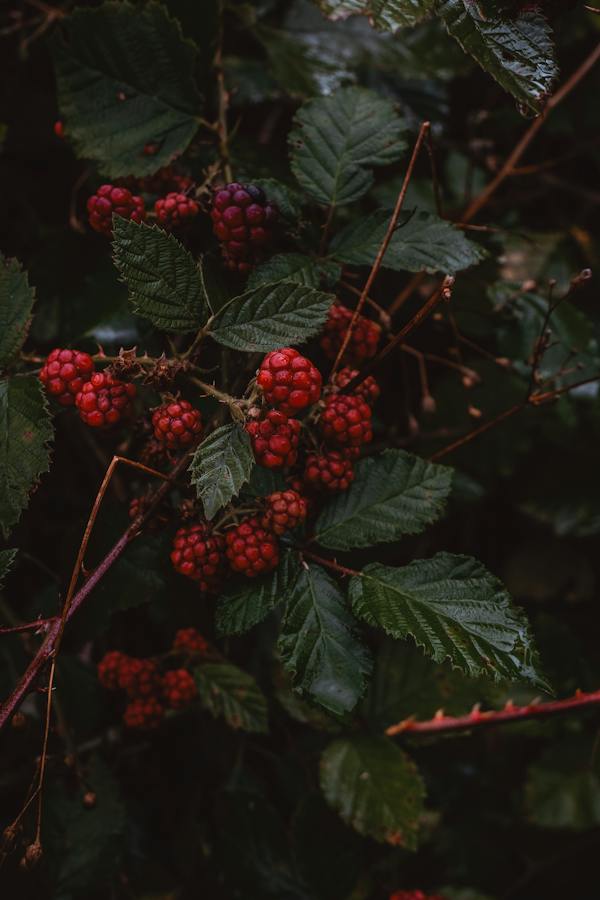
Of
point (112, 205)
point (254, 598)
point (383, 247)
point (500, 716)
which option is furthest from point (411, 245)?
point (500, 716)

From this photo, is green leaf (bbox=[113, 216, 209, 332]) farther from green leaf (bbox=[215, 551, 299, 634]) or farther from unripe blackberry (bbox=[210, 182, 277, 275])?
green leaf (bbox=[215, 551, 299, 634])

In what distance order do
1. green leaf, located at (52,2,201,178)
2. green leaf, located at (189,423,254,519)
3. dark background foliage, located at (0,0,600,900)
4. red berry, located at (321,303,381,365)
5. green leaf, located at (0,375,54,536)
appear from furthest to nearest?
dark background foliage, located at (0,0,600,900), green leaf, located at (52,2,201,178), red berry, located at (321,303,381,365), green leaf, located at (0,375,54,536), green leaf, located at (189,423,254,519)

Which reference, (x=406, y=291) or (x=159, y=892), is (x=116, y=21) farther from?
(x=159, y=892)

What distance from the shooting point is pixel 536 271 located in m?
1.78

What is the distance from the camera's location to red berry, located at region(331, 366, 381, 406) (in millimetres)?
887

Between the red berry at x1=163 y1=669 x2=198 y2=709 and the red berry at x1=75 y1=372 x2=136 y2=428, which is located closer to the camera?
the red berry at x1=75 y1=372 x2=136 y2=428

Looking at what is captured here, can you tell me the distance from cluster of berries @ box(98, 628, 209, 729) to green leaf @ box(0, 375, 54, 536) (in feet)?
1.15

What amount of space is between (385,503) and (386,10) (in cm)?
56

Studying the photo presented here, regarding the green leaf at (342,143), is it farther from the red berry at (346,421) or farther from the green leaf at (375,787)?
the green leaf at (375,787)

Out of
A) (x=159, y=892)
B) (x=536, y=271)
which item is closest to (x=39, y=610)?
(x=159, y=892)

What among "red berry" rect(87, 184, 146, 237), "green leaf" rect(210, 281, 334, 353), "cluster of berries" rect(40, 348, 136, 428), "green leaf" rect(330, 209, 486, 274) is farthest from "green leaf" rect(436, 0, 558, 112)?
"cluster of berries" rect(40, 348, 136, 428)

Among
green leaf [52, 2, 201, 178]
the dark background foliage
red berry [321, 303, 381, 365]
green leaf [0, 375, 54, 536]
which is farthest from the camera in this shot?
the dark background foliage

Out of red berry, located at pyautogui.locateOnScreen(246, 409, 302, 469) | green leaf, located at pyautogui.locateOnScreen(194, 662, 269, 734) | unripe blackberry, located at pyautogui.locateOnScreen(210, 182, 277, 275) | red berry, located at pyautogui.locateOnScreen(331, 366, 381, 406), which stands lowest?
green leaf, located at pyautogui.locateOnScreen(194, 662, 269, 734)

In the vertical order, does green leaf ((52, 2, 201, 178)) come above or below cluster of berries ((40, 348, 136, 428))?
above
